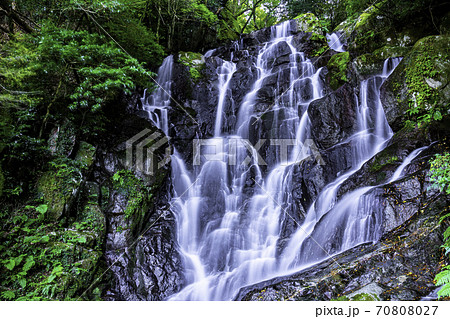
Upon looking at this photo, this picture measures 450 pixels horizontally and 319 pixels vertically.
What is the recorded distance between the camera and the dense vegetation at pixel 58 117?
4715mm

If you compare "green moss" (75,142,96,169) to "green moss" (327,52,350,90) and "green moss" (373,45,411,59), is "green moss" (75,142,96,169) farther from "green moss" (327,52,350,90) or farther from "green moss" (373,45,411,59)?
"green moss" (373,45,411,59)

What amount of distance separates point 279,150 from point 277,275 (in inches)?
160

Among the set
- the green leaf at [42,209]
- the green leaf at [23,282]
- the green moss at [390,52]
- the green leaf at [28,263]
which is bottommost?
the green leaf at [23,282]

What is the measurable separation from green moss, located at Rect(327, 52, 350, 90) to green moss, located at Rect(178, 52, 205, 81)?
551cm

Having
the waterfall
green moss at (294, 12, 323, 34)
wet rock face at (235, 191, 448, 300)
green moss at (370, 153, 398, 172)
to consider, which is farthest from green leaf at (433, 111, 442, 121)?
the waterfall

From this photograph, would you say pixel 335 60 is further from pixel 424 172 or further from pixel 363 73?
pixel 424 172

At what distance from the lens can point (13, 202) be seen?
5285mm

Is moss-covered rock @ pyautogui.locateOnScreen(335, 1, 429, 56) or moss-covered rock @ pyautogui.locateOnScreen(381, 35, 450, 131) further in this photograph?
moss-covered rock @ pyautogui.locateOnScreen(335, 1, 429, 56)

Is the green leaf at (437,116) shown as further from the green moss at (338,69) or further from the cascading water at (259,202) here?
the green moss at (338,69)

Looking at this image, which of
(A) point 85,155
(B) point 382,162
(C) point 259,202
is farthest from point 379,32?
(A) point 85,155

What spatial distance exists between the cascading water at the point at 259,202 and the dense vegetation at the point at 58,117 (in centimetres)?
139

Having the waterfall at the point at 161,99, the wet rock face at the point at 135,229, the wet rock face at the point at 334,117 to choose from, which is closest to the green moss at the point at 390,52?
the wet rock face at the point at 334,117

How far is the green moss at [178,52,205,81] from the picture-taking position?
1090 centimetres

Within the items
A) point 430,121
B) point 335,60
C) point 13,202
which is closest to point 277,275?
point 430,121
